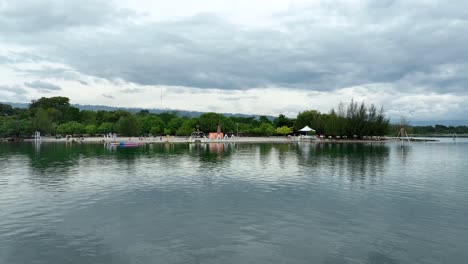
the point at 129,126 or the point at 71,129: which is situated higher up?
the point at 129,126

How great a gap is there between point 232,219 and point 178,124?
10802cm

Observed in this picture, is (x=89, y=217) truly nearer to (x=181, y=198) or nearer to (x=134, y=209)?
(x=134, y=209)

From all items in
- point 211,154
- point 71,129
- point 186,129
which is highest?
point 71,129

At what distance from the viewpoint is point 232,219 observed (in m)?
15.1

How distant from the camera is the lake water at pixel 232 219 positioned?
11184mm

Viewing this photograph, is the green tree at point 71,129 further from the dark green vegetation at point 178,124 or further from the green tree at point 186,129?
the green tree at point 186,129

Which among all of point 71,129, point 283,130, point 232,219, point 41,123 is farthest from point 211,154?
point 71,129

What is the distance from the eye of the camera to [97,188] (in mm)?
21969

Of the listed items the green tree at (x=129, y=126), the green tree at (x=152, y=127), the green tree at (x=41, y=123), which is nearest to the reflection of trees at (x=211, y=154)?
the green tree at (x=129, y=126)

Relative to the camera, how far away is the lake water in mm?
11184

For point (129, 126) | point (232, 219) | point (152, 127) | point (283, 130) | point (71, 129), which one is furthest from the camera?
point (283, 130)

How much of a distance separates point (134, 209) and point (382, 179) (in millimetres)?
18415

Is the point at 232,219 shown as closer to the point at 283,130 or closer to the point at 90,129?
the point at 283,130

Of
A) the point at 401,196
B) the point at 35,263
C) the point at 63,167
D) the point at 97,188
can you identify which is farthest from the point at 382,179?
the point at 63,167
